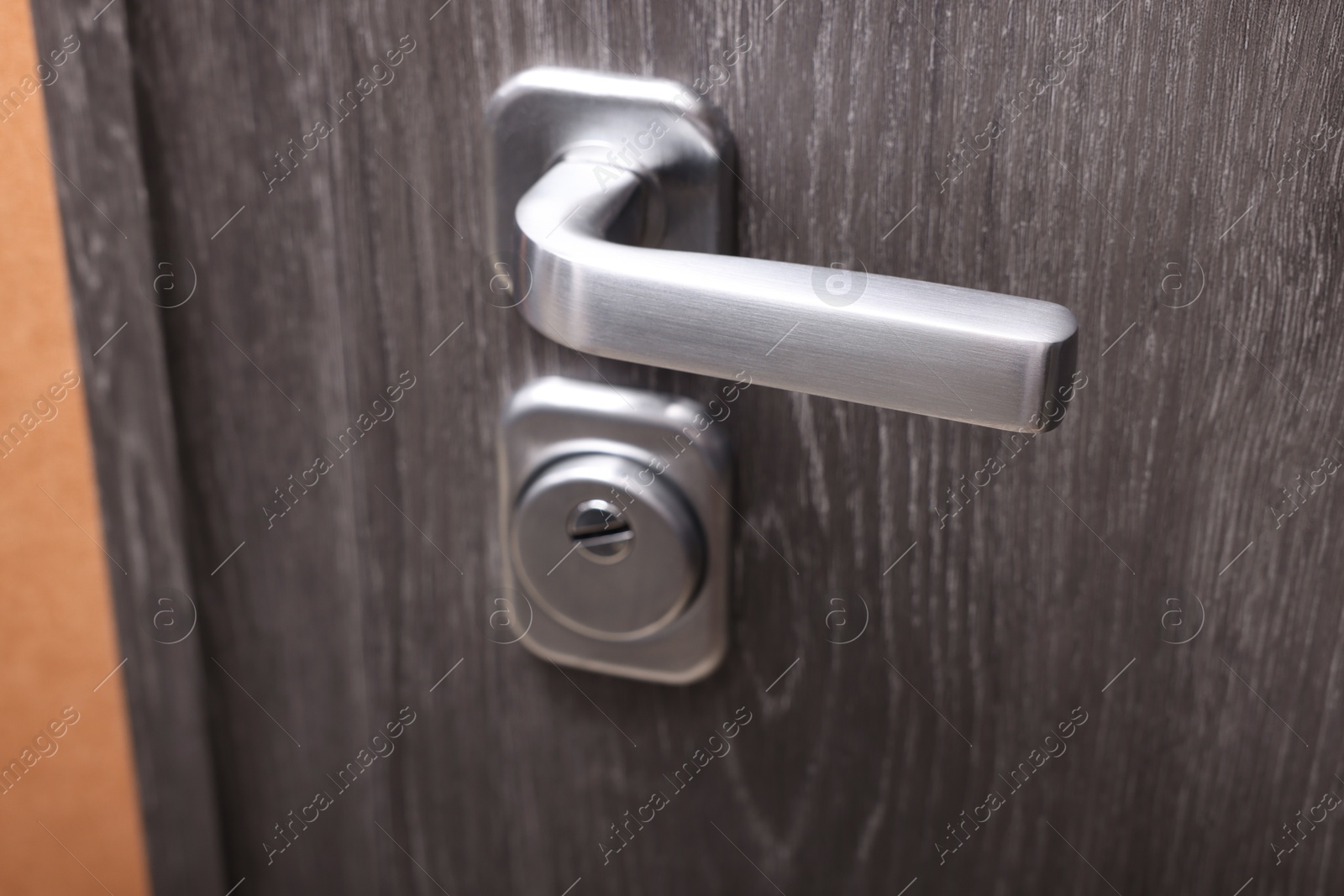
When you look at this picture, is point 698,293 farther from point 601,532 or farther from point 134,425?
point 134,425

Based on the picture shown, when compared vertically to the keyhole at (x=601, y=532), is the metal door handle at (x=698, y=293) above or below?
above

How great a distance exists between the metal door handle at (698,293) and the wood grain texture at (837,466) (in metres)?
0.01

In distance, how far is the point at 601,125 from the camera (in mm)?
295

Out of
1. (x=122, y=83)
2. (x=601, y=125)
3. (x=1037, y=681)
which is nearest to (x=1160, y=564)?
(x=1037, y=681)

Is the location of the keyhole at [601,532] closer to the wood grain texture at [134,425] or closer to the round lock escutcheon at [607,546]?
the round lock escutcheon at [607,546]

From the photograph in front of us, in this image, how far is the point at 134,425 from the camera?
1.28ft

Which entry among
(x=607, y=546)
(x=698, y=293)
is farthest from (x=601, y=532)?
(x=698, y=293)

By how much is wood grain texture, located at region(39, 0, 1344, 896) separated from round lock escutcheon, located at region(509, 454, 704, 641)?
0.02m

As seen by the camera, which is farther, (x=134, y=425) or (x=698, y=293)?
(x=134, y=425)

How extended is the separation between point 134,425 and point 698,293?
25 cm

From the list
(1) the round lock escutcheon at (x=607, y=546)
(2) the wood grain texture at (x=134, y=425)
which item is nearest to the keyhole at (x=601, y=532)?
(1) the round lock escutcheon at (x=607, y=546)

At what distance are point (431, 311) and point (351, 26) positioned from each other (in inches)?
3.3

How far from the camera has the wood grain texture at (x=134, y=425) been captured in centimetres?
34

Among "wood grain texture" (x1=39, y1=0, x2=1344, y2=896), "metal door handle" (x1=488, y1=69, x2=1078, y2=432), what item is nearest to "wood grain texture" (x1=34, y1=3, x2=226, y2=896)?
"wood grain texture" (x1=39, y1=0, x2=1344, y2=896)
